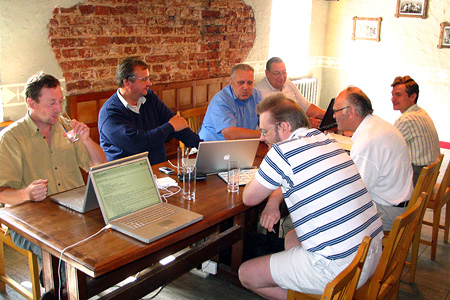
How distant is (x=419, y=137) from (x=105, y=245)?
2.48 metres

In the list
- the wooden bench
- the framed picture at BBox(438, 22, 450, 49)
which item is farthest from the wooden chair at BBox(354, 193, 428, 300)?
the framed picture at BBox(438, 22, 450, 49)

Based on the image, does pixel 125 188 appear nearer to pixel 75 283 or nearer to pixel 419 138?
pixel 75 283

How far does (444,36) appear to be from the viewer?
603 cm

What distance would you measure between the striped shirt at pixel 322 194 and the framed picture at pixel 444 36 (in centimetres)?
485

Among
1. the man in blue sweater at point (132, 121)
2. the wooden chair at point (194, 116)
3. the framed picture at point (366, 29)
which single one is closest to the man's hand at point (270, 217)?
the man in blue sweater at point (132, 121)

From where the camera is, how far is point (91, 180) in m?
1.94

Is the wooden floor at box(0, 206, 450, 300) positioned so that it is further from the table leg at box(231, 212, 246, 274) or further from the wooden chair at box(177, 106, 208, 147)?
the wooden chair at box(177, 106, 208, 147)

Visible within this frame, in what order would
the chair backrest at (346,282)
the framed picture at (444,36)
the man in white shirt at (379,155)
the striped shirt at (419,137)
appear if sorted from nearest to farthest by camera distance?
the chair backrest at (346,282)
the man in white shirt at (379,155)
the striped shirt at (419,137)
the framed picture at (444,36)

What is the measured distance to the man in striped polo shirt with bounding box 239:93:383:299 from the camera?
1.95 metres

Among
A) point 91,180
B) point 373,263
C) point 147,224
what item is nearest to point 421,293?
point 373,263

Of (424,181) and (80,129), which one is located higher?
(80,129)

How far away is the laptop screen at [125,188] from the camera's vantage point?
1.98m

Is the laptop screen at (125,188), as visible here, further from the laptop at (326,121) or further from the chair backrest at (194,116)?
the laptop at (326,121)

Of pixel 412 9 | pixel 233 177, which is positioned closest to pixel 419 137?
pixel 233 177
